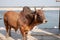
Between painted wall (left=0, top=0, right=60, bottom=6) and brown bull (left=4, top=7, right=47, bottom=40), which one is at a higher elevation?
brown bull (left=4, top=7, right=47, bottom=40)

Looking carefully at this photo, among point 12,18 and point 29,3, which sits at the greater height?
point 12,18

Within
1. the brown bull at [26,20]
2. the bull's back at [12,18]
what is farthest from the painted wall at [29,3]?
the brown bull at [26,20]

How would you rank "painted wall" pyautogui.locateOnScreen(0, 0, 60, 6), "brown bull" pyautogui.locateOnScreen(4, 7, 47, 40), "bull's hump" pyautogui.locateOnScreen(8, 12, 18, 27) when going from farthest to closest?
"painted wall" pyautogui.locateOnScreen(0, 0, 60, 6)
"bull's hump" pyautogui.locateOnScreen(8, 12, 18, 27)
"brown bull" pyautogui.locateOnScreen(4, 7, 47, 40)

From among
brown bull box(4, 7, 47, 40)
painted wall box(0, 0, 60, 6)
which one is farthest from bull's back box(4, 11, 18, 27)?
painted wall box(0, 0, 60, 6)

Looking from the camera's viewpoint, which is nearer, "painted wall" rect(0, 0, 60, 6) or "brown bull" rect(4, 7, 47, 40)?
"brown bull" rect(4, 7, 47, 40)

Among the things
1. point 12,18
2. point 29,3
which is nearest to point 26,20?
point 12,18

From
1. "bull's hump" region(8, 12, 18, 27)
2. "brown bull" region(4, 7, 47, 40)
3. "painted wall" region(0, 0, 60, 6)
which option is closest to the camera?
"brown bull" region(4, 7, 47, 40)

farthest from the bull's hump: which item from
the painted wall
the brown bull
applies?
the painted wall

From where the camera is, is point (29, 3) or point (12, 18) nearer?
point (12, 18)

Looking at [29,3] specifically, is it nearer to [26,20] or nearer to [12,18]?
[12,18]

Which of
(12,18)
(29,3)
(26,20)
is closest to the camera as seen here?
(26,20)

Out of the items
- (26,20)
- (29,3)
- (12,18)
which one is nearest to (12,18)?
(12,18)

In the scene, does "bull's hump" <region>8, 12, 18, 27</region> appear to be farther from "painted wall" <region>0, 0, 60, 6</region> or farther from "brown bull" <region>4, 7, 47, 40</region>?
"painted wall" <region>0, 0, 60, 6</region>

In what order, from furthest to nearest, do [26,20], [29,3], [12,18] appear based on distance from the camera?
[29,3] < [12,18] < [26,20]
